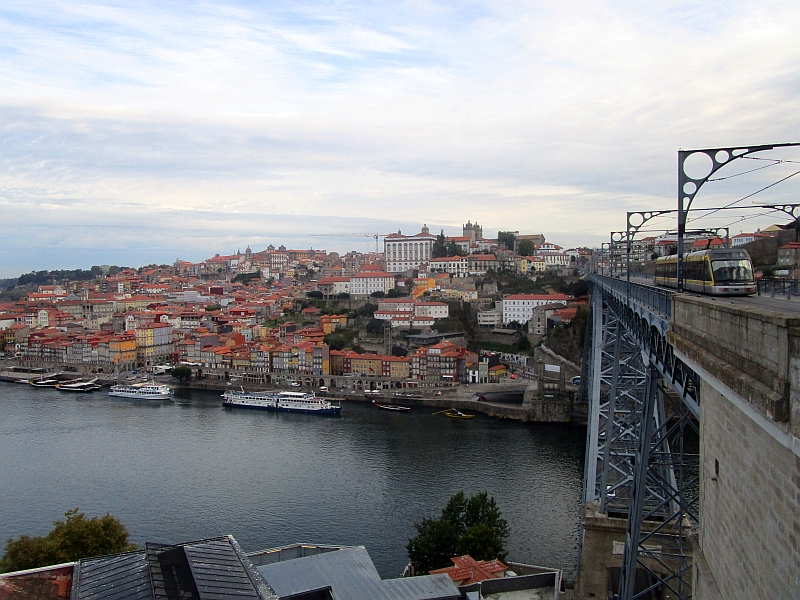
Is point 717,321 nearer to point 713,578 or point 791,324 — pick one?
point 791,324

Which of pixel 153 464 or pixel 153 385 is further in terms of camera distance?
pixel 153 385

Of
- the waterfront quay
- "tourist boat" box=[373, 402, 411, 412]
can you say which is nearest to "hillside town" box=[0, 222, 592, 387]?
the waterfront quay

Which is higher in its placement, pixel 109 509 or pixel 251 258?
pixel 251 258

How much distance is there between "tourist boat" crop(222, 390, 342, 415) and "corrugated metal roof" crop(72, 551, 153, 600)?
8.42m

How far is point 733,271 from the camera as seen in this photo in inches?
97.1

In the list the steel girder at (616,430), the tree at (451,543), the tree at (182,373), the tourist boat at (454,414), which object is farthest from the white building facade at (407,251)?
the tree at (451,543)

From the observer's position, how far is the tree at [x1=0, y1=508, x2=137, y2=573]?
4082 mm

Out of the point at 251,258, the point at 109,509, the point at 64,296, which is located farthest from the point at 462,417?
the point at 251,258

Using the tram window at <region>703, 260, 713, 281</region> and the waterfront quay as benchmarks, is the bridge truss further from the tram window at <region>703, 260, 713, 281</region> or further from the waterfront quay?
the waterfront quay

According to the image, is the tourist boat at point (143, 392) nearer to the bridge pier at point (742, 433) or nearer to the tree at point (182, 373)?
the tree at point (182, 373)

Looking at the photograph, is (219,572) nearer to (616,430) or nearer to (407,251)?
(616,430)

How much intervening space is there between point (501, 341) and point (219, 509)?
10.2 metres

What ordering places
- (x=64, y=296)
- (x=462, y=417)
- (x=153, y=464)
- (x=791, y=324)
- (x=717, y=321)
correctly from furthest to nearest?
(x=64, y=296)
(x=462, y=417)
(x=153, y=464)
(x=717, y=321)
(x=791, y=324)

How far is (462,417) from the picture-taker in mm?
10859
